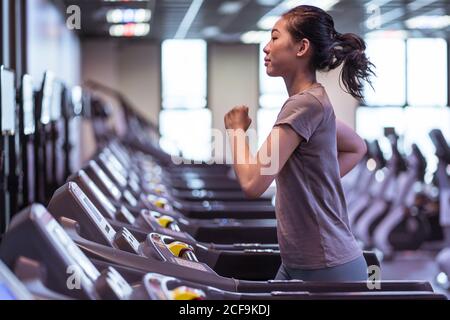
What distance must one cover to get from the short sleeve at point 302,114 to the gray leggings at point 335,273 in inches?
13.5

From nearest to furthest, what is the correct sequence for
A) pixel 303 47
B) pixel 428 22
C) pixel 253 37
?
1. pixel 303 47
2. pixel 428 22
3. pixel 253 37

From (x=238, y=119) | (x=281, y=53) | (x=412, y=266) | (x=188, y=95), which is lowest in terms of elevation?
(x=412, y=266)

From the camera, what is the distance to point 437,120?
12.4 meters

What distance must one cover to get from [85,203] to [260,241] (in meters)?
1.60

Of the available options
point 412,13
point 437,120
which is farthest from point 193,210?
point 437,120

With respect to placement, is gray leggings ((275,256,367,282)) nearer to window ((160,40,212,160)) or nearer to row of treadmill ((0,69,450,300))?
row of treadmill ((0,69,450,300))

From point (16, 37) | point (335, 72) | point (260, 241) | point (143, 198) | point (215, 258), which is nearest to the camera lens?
point (335, 72)

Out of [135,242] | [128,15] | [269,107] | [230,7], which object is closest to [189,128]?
[128,15]

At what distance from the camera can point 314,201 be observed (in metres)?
2.08

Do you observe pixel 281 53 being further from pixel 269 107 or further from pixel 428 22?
pixel 428 22

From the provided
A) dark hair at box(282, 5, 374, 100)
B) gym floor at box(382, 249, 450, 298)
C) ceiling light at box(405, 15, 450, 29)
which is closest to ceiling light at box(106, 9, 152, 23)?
ceiling light at box(405, 15, 450, 29)

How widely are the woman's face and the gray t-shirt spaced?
91mm

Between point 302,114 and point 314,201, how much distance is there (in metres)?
0.23

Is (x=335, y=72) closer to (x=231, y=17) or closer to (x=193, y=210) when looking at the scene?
(x=193, y=210)
